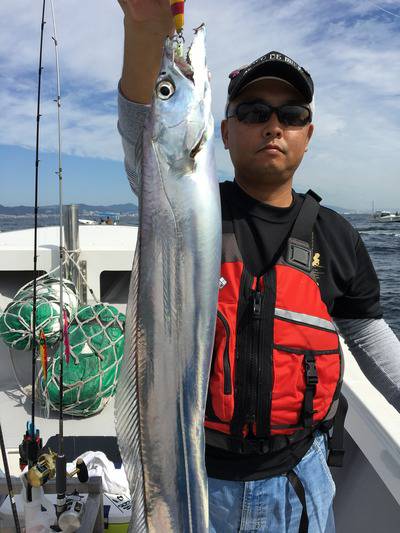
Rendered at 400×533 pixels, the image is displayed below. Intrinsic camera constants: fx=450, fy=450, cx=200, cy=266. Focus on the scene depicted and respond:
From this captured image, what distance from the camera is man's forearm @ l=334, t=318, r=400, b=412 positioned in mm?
2033

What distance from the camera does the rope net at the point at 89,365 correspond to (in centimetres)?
471

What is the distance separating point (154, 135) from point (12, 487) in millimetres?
1986

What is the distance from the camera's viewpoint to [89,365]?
15.9 ft

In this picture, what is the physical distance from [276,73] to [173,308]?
3.58ft

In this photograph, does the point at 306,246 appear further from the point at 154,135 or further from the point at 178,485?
the point at 178,485

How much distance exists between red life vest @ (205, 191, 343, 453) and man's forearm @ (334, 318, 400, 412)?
280 mm

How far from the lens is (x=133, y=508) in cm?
127

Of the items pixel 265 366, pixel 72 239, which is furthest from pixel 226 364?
pixel 72 239

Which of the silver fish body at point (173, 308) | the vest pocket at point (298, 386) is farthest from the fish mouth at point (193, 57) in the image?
the vest pocket at point (298, 386)

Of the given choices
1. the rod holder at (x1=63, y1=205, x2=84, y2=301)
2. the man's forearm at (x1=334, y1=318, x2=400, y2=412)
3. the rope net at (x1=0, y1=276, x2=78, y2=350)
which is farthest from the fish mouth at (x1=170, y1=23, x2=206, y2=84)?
the rod holder at (x1=63, y1=205, x2=84, y2=301)

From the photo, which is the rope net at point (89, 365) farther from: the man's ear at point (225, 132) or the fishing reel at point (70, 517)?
the man's ear at point (225, 132)

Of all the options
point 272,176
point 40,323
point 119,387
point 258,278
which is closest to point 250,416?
point 258,278

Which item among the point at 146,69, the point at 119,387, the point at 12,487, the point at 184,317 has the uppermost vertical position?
the point at 146,69

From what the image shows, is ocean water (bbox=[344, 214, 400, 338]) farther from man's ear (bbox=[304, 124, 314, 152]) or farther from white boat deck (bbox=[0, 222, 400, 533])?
man's ear (bbox=[304, 124, 314, 152])
